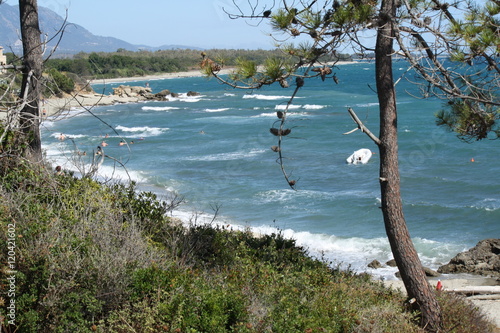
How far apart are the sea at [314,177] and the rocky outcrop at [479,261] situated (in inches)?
36.2

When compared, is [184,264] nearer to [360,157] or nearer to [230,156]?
[360,157]

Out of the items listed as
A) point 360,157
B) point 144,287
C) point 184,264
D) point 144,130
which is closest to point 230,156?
point 360,157

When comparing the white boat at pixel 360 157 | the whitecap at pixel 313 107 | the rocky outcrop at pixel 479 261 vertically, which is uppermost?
the whitecap at pixel 313 107

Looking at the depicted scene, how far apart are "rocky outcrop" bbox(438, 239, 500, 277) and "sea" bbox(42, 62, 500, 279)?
0.92 m

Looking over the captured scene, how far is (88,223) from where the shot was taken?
609cm

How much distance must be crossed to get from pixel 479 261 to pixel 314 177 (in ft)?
40.9

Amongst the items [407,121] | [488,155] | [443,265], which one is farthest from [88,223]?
[407,121]

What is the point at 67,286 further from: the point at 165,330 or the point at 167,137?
the point at 167,137

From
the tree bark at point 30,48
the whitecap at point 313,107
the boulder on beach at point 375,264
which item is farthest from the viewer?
the whitecap at point 313,107

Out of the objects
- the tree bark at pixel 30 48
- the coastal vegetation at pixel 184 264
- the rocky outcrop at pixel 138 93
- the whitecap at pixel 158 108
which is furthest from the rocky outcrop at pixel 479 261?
the rocky outcrop at pixel 138 93

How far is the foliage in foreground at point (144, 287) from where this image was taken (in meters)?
5.04

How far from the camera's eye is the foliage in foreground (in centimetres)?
504

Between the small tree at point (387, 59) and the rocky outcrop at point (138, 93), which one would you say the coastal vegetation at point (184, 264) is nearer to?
the small tree at point (387, 59)

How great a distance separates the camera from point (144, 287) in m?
5.31
